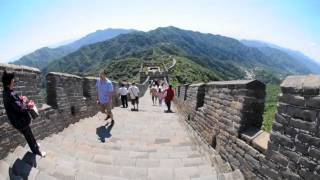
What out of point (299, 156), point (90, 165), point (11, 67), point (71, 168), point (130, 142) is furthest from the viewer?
point (130, 142)

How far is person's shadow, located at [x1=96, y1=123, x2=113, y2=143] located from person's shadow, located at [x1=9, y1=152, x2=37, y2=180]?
2.82 meters

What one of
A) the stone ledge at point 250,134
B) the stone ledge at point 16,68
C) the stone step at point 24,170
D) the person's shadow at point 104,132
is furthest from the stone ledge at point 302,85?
the person's shadow at point 104,132

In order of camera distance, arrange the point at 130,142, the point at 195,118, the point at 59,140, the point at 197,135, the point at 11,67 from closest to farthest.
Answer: the point at 11,67
the point at 59,140
the point at 130,142
the point at 197,135
the point at 195,118

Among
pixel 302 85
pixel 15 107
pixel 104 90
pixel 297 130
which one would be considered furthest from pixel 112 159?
pixel 104 90

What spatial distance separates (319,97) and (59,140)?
574 centimetres

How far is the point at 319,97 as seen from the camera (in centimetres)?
344

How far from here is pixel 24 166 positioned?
4.99 metres

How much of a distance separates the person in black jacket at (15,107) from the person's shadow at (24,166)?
20cm

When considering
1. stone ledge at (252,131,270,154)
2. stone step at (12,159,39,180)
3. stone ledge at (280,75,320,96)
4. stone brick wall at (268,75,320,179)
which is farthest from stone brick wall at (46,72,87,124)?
stone ledge at (280,75,320,96)

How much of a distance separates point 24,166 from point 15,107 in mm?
901

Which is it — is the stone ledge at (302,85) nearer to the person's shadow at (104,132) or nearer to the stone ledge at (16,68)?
the stone ledge at (16,68)

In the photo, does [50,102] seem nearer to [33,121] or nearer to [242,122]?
[33,121]

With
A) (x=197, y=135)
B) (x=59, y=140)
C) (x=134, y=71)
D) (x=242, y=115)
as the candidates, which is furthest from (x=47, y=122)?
(x=134, y=71)

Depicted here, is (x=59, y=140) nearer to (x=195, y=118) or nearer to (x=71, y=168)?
(x=71, y=168)
